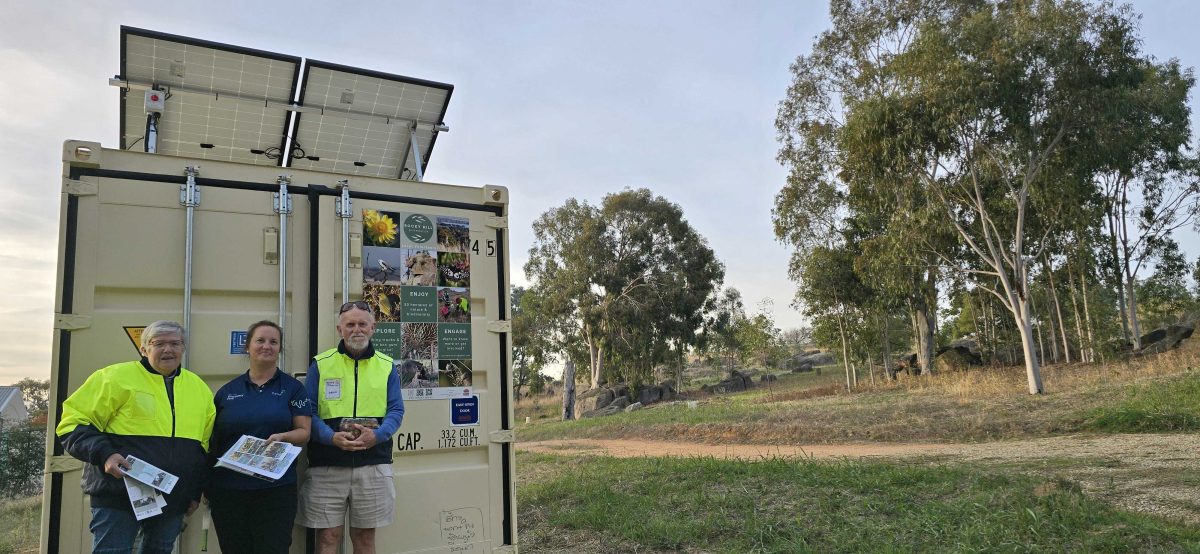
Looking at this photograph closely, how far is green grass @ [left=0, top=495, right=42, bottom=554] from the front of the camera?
736 cm

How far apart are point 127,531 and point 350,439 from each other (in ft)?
3.25

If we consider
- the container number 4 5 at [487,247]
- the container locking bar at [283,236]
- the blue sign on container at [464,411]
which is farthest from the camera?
the container number 4 5 at [487,247]

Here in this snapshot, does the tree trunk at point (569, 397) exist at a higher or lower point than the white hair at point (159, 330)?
lower

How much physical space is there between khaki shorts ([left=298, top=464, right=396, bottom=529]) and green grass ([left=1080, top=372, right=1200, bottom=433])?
11.1 meters

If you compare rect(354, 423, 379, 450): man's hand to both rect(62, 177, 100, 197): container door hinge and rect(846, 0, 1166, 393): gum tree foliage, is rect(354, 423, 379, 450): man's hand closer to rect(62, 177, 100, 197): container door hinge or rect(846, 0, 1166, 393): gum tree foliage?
rect(62, 177, 100, 197): container door hinge

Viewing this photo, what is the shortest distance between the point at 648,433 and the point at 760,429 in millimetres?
3527

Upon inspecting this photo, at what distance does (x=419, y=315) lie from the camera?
397 cm

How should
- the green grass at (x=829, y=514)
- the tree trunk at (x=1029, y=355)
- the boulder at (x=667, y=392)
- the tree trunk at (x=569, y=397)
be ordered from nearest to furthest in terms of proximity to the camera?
the green grass at (x=829, y=514) < the tree trunk at (x=1029, y=355) < the tree trunk at (x=569, y=397) < the boulder at (x=667, y=392)

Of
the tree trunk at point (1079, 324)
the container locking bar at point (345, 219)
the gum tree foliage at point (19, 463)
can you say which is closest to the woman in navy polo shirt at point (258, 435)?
the container locking bar at point (345, 219)

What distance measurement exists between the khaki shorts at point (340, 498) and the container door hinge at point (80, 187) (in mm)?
1736

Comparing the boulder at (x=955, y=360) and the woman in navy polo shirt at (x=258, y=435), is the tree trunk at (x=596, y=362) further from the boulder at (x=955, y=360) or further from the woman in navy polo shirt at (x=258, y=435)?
the woman in navy polo shirt at (x=258, y=435)

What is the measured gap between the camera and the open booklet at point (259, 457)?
10.6ft

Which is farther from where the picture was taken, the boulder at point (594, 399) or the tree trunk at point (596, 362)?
the tree trunk at point (596, 362)

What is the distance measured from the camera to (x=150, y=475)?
10.1ft
